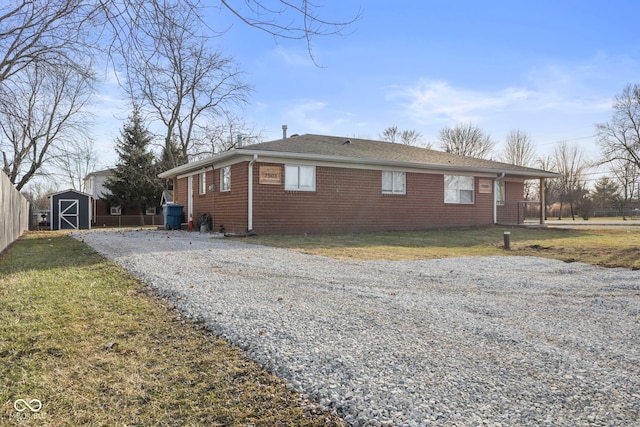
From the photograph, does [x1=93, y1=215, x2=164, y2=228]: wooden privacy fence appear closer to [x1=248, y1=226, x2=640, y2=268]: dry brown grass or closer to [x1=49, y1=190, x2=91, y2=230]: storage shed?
[x1=49, y1=190, x2=91, y2=230]: storage shed

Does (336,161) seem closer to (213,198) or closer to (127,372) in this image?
(213,198)

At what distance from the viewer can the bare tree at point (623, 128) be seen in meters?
35.3

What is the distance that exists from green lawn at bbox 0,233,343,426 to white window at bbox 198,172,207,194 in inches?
502

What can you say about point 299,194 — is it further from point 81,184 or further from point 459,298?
point 81,184

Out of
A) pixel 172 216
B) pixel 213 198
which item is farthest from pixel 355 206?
pixel 172 216

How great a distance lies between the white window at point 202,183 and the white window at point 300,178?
15.2ft

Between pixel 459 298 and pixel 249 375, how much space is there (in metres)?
3.04

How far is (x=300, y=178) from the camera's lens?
46.9 feet

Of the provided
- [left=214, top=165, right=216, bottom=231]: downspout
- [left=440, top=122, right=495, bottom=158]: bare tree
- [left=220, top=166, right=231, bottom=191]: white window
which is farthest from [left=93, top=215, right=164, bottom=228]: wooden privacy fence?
[left=440, top=122, right=495, bottom=158]: bare tree

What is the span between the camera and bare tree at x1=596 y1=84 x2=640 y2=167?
3534cm

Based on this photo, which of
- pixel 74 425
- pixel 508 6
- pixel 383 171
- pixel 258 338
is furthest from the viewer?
pixel 383 171

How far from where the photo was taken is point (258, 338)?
321 centimetres

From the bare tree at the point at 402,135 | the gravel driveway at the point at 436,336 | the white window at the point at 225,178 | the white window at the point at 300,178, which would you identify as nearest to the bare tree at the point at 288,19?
the gravel driveway at the point at 436,336

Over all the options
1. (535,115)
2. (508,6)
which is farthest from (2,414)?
(535,115)
